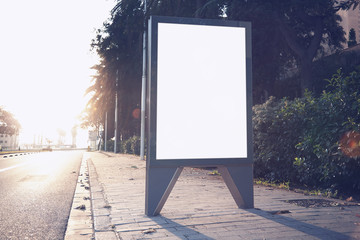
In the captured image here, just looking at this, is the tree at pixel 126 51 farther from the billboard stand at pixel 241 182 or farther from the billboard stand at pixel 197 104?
the billboard stand at pixel 241 182

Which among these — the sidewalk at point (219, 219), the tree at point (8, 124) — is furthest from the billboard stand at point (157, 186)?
the tree at point (8, 124)

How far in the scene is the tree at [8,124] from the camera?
71875mm

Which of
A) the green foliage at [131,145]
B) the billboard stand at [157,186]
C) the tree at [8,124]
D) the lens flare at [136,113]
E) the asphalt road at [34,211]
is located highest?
the tree at [8,124]

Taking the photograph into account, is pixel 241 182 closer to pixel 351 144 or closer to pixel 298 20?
pixel 351 144

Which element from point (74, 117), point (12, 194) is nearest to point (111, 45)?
point (12, 194)

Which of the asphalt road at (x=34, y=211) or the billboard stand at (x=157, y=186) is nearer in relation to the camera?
the asphalt road at (x=34, y=211)

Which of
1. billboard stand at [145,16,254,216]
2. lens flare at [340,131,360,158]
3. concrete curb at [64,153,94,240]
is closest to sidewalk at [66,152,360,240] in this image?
concrete curb at [64,153,94,240]

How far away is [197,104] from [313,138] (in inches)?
105

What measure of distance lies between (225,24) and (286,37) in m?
11.8

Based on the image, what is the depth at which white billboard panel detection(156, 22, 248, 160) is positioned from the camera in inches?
174

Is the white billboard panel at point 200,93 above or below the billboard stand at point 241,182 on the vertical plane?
above

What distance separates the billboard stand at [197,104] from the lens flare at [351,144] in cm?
Answer: 167

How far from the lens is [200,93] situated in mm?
4586

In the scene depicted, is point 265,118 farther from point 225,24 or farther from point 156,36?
point 156,36
